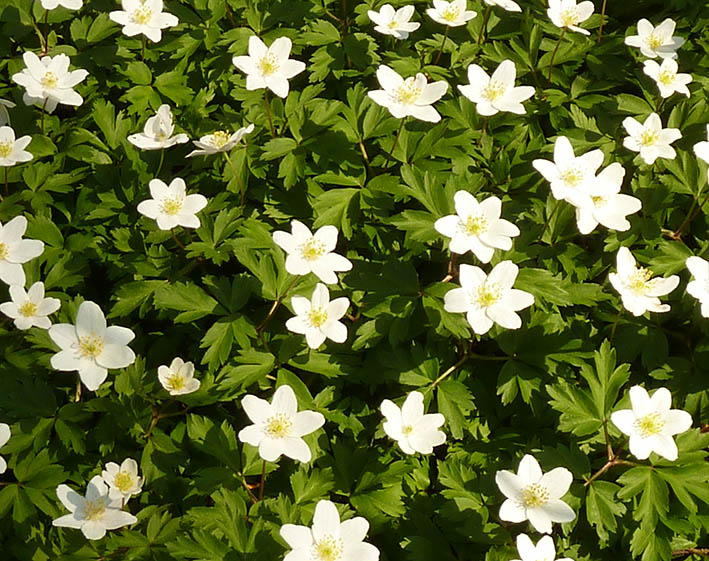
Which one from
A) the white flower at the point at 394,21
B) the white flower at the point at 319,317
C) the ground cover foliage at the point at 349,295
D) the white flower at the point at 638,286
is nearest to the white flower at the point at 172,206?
the ground cover foliage at the point at 349,295

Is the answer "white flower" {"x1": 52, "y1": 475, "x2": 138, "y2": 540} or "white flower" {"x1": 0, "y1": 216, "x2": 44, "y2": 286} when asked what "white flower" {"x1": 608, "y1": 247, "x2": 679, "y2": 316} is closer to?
"white flower" {"x1": 52, "y1": 475, "x2": 138, "y2": 540}

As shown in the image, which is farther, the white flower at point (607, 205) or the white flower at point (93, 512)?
the white flower at point (607, 205)

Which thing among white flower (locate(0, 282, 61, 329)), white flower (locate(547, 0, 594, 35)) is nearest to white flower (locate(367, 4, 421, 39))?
white flower (locate(547, 0, 594, 35))

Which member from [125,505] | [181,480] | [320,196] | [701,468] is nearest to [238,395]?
[181,480]

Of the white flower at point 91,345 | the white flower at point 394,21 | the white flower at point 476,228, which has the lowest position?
the white flower at point 91,345

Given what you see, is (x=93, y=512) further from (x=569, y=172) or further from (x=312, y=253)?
(x=569, y=172)

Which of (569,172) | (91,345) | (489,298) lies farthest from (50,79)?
(569,172)

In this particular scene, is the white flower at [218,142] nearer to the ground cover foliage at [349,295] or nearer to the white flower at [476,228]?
the ground cover foliage at [349,295]
